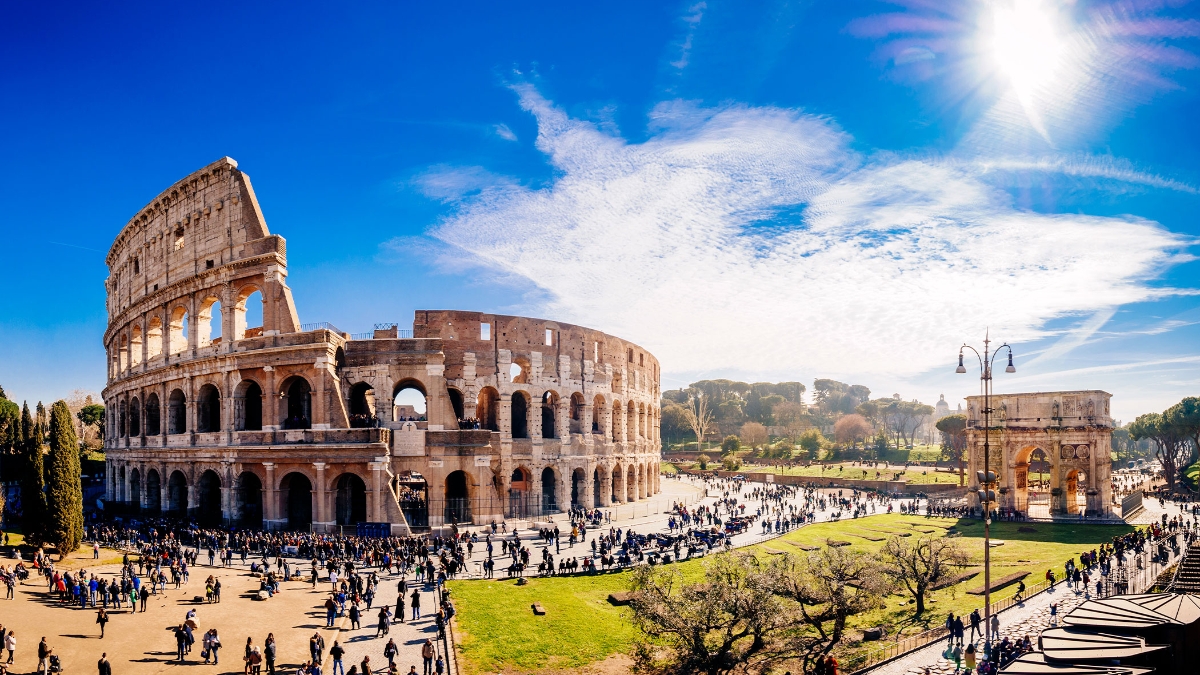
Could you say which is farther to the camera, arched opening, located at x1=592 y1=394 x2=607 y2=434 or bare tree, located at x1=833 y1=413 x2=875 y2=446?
bare tree, located at x1=833 y1=413 x2=875 y2=446

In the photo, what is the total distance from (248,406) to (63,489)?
40.1ft

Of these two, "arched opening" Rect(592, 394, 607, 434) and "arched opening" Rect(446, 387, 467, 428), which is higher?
"arched opening" Rect(446, 387, 467, 428)

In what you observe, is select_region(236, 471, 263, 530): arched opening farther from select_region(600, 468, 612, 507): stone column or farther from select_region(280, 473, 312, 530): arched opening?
select_region(600, 468, 612, 507): stone column

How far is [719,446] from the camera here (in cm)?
10431

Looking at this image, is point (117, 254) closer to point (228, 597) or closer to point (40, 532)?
point (40, 532)

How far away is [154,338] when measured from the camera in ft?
149

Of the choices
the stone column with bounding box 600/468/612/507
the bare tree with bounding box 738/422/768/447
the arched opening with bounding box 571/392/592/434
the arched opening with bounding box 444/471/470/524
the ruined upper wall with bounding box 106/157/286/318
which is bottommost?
the bare tree with bounding box 738/422/768/447

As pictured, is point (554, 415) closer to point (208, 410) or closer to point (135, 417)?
point (208, 410)

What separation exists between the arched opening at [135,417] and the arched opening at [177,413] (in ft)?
→ 16.5

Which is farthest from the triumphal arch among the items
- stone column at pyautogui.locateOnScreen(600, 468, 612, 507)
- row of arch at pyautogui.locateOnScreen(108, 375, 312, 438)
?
row of arch at pyautogui.locateOnScreen(108, 375, 312, 438)

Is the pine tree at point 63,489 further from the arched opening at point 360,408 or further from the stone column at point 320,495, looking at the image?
→ the arched opening at point 360,408

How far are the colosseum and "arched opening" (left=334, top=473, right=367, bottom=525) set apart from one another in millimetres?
94

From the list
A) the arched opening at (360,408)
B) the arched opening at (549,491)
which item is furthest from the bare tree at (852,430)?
the arched opening at (360,408)

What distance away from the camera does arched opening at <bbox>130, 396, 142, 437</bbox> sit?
152 ft
